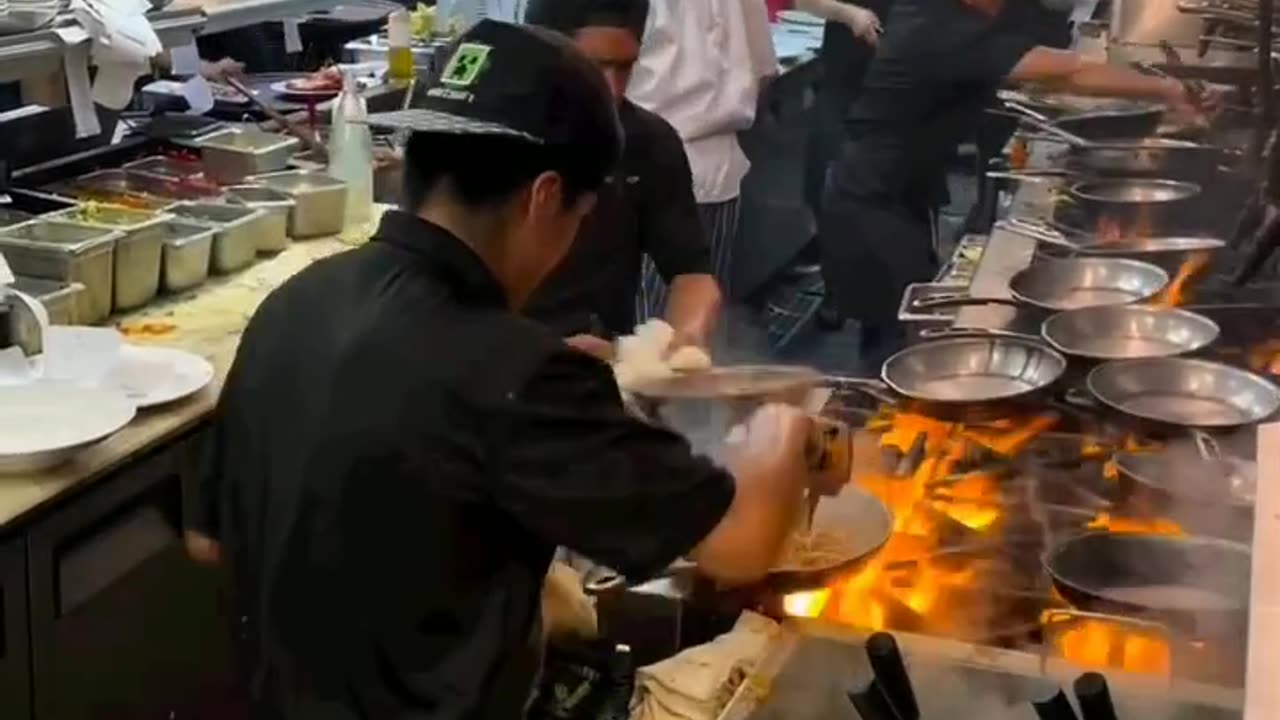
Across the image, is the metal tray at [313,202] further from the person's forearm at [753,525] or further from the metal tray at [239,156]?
the person's forearm at [753,525]

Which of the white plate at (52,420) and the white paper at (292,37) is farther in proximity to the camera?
the white paper at (292,37)

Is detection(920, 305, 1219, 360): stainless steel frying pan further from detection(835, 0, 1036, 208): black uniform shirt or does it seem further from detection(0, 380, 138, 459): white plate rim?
detection(835, 0, 1036, 208): black uniform shirt

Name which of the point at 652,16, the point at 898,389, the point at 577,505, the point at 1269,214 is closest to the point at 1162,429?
the point at 898,389

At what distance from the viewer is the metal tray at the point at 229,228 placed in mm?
3369

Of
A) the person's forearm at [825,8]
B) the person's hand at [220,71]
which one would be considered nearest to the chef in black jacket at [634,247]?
the person's hand at [220,71]

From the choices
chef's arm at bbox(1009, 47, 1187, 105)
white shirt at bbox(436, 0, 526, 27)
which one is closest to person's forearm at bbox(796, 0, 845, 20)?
chef's arm at bbox(1009, 47, 1187, 105)

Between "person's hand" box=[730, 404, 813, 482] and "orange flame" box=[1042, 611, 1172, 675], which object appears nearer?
"person's hand" box=[730, 404, 813, 482]

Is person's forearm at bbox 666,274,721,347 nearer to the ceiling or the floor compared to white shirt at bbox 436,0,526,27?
nearer to the floor

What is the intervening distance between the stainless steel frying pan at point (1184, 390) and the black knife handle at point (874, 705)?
1.03m

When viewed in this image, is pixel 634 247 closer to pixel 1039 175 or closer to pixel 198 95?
pixel 1039 175

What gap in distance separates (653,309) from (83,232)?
179cm

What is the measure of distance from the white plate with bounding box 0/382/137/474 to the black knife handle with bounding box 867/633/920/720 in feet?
4.17

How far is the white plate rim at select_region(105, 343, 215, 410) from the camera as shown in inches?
104

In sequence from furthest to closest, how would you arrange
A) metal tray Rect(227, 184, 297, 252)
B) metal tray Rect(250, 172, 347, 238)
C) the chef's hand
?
1. metal tray Rect(250, 172, 347, 238)
2. metal tray Rect(227, 184, 297, 252)
3. the chef's hand
